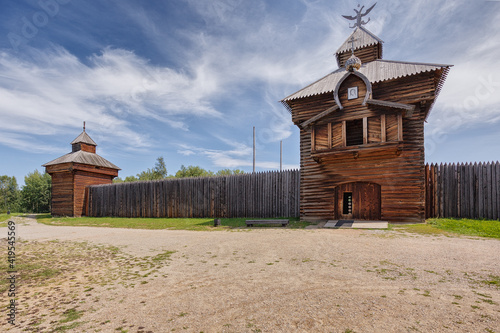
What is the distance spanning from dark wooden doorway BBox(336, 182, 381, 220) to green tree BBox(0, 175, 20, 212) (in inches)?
3325

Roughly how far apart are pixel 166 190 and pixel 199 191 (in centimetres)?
338

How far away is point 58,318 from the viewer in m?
3.61

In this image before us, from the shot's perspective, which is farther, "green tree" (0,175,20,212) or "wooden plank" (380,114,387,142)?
"green tree" (0,175,20,212)

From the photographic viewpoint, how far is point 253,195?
18000 mm

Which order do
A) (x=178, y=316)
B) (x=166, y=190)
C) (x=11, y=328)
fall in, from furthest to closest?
(x=166, y=190)
(x=178, y=316)
(x=11, y=328)

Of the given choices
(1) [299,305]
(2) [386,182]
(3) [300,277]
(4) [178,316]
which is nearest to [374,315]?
(1) [299,305]

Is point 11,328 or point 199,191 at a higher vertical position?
point 199,191

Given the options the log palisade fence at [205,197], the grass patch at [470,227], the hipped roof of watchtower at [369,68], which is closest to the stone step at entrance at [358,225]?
the grass patch at [470,227]

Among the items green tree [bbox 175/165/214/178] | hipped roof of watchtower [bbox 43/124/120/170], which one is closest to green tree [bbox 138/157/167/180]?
green tree [bbox 175/165/214/178]

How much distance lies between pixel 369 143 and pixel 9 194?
3972 inches

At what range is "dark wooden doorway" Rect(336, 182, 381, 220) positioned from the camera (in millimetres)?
13633

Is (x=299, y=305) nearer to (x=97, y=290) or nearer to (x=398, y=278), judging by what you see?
(x=398, y=278)

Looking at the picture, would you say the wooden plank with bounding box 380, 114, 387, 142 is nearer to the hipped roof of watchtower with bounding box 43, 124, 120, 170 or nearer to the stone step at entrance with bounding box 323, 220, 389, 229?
the stone step at entrance with bounding box 323, 220, 389, 229

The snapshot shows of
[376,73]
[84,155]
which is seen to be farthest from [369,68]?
[84,155]
